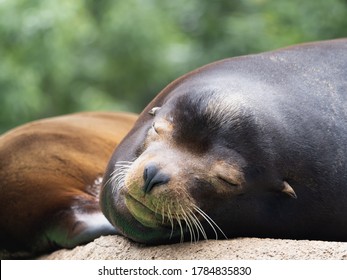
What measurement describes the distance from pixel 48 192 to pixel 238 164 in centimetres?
220

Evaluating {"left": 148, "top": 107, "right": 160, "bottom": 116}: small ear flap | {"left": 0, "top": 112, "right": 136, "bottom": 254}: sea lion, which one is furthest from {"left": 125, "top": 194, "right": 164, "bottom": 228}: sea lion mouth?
{"left": 0, "top": 112, "right": 136, "bottom": 254}: sea lion

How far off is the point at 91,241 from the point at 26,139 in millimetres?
1267

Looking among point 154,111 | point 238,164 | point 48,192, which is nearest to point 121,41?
point 48,192

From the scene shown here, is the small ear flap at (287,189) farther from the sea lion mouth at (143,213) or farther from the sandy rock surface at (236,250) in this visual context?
the sea lion mouth at (143,213)

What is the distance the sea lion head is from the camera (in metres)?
5.16

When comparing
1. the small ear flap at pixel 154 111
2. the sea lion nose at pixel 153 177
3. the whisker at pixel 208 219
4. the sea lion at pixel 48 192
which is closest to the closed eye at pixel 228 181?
the whisker at pixel 208 219

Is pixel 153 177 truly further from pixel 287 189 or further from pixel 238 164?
pixel 287 189

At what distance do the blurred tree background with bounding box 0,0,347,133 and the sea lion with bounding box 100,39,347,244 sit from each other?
10.1 meters

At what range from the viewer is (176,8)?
2680 centimetres

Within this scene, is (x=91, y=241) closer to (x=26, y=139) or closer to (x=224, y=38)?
(x=26, y=139)

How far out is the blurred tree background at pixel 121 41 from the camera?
16656 mm

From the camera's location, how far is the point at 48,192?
275 inches

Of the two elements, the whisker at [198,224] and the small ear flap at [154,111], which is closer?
the whisker at [198,224]

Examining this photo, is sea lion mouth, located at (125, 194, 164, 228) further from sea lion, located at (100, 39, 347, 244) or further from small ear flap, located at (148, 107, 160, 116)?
small ear flap, located at (148, 107, 160, 116)
